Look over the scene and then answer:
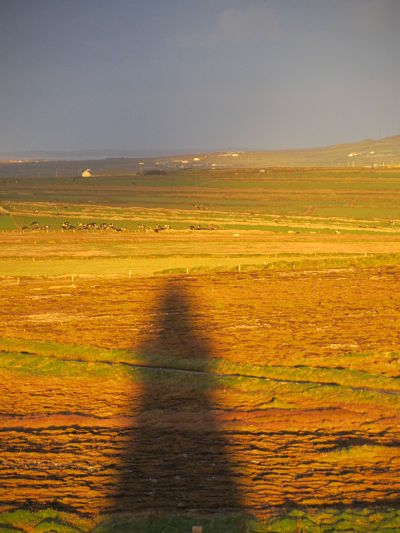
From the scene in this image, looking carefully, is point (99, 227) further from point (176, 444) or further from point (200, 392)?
point (176, 444)

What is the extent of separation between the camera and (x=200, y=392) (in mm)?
15742

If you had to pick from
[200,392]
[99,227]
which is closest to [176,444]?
[200,392]

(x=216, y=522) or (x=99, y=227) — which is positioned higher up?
(x=216, y=522)

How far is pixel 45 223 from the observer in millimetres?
58219

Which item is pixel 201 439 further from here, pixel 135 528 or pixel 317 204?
pixel 317 204

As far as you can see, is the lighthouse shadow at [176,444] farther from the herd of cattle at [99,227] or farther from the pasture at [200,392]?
the herd of cattle at [99,227]

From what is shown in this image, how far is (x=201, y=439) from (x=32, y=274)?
2154cm

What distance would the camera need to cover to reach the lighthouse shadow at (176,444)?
10641mm

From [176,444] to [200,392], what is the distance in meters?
2.91

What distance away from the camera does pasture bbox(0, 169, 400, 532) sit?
10547mm

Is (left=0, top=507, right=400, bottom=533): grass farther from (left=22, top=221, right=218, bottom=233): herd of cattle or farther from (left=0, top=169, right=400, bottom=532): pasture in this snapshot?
(left=22, top=221, right=218, bottom=233): herd of cattle

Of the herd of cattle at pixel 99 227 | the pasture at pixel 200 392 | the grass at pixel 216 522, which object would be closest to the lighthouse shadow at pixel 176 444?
the pasture at pixel 200 392

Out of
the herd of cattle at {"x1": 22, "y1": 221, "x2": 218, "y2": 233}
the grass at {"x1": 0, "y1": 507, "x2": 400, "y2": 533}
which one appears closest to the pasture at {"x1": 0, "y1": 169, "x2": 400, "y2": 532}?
the grass at {"x1": 0, "y1": 507, "x2": 400, "y2": 533}

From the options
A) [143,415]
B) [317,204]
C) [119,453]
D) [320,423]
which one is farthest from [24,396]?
[317,204]
